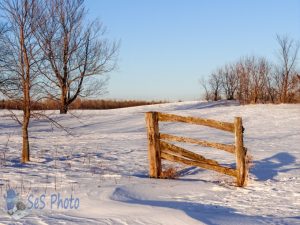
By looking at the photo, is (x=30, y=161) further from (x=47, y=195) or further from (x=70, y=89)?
(x=70, y=89)

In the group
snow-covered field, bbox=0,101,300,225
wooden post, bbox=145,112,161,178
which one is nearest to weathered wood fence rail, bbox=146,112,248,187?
wooden post, bbox=145,112,161,178

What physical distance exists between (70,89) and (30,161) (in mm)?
22868

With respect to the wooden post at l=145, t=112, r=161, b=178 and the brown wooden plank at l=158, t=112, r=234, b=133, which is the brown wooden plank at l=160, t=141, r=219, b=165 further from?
the brown wooden plank at l=158, t=112, r=234, b=133

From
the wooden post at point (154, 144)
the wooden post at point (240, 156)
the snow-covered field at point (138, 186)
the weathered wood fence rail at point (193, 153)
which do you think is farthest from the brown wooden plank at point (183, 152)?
the wooden post at point (240, 156)

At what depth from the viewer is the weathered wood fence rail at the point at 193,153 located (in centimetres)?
872

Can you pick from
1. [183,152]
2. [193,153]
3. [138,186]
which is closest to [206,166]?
[193,153]

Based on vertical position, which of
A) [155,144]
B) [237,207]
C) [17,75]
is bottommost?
[237,207]

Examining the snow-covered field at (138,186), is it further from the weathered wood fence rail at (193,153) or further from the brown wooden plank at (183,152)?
the brown wooden plank at (183,152)

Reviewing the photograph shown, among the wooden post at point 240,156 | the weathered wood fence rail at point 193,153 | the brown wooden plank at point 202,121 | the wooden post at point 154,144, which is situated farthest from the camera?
the wooden post at point 154,144

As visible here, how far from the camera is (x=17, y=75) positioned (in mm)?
11898

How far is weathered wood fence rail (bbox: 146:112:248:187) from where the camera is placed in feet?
28.6

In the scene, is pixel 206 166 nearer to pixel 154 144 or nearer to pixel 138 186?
pixel 154 144

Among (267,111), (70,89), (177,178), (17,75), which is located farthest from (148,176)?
(70,89)

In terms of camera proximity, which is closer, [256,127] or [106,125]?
[256,127]
